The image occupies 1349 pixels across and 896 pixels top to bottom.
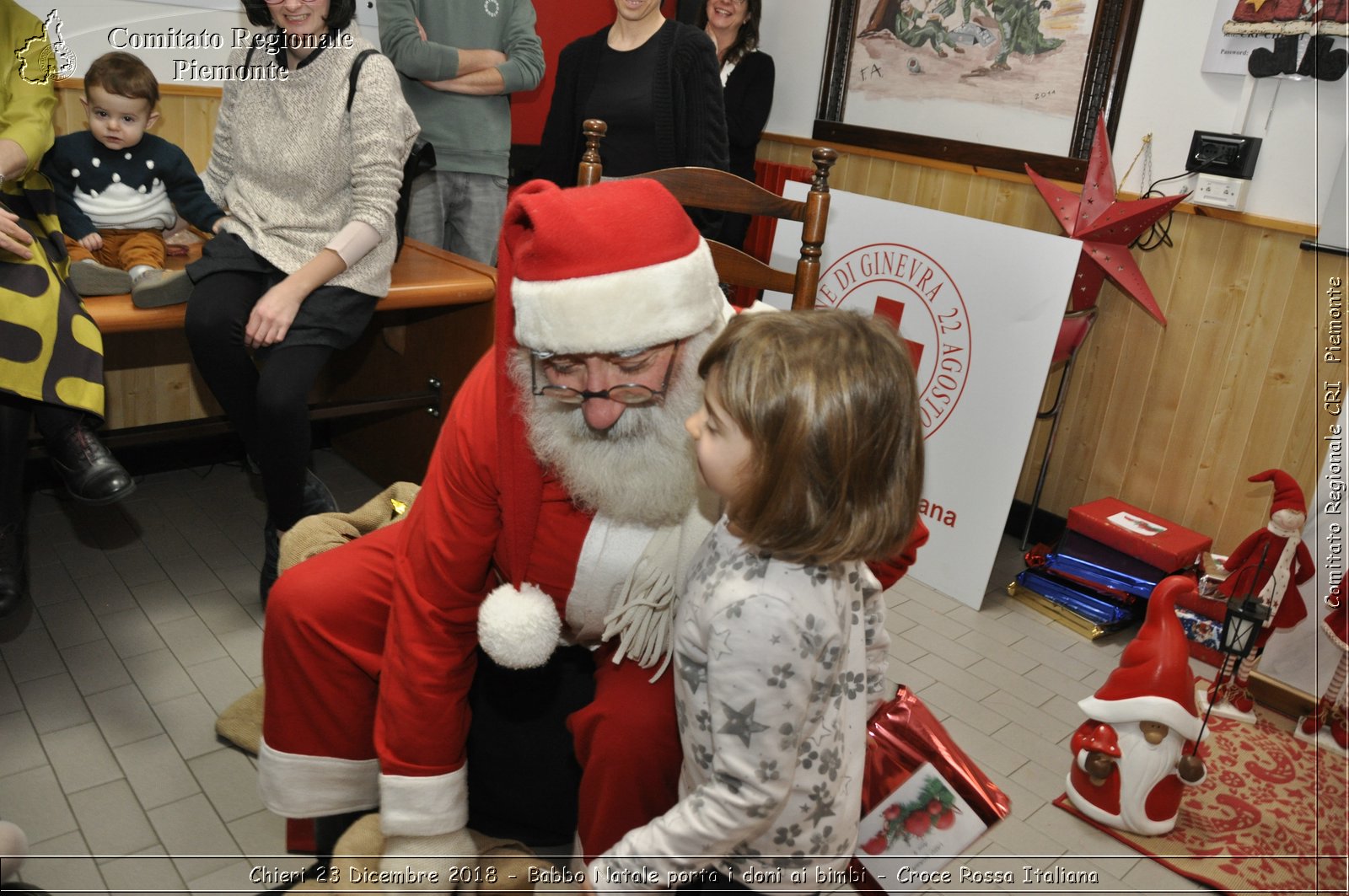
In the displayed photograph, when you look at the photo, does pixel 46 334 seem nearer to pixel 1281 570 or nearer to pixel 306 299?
pixel 306 299

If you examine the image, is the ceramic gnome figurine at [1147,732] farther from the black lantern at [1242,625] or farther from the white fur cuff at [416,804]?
the white fur cuff at [416,804]

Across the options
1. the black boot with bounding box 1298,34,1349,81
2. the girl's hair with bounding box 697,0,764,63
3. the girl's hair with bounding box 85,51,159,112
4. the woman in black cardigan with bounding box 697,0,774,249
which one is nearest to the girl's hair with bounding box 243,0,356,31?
the girl's hair with bounding box 85,51,159,112

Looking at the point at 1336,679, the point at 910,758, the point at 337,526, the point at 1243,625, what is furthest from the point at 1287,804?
the point at 337,526

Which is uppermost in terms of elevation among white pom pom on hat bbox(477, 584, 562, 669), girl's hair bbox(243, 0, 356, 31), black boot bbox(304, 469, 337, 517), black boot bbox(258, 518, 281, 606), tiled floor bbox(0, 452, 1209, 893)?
girl's hair bbox(243, 0, 356, 31)

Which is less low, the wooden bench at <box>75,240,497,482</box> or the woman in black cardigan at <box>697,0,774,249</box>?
the woman in black cardigan at <box>697,0,774,249</box>

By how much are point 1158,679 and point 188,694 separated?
1.71 m

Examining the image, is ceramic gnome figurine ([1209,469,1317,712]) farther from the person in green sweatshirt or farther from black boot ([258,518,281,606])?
the person in green sweatshirt

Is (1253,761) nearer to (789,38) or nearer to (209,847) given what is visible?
(209,847)

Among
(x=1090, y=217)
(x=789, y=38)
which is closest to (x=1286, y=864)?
(x=1090, y=217)

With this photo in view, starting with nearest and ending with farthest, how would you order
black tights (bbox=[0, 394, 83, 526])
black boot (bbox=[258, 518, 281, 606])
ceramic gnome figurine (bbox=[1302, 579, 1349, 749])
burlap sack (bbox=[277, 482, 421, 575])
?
ceramic gnome figurine (bbox=[1302, 579, 1349, 749]) < burlap sack (bbox=[277, 482, 421, 575]) < black tights (bbox=[0, 394, 83, 526]) < black boot (bbox=[258, 518, 281, 606])

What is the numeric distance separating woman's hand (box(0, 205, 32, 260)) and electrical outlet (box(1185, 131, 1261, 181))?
2.57 metres

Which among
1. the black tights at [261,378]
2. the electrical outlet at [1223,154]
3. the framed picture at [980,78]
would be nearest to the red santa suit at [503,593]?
the black tights at [261,378]

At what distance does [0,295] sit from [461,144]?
3.95 ft

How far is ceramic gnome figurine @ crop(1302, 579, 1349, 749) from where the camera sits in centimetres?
59
